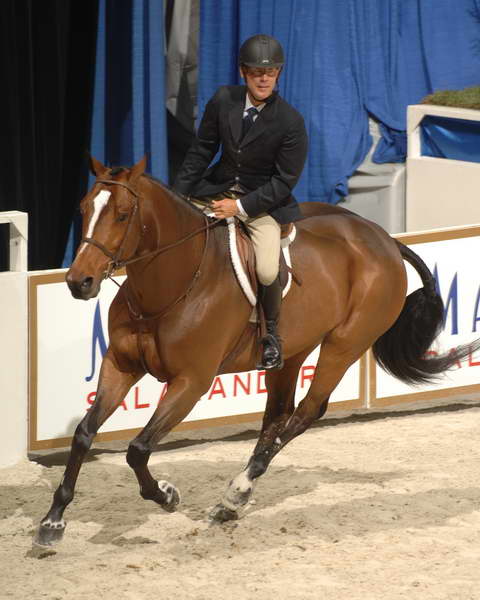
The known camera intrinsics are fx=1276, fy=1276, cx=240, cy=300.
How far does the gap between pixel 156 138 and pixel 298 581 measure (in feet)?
17.0

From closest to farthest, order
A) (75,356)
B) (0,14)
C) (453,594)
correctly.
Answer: (453,594), (75,356), (0,14)

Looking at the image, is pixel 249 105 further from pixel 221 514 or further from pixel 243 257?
pixel 221 514

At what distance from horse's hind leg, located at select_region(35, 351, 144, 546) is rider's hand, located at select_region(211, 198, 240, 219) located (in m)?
0.85

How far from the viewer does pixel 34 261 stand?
9.91 metres

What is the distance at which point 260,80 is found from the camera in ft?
19.4

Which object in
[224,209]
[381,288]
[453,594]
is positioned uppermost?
[224,209]

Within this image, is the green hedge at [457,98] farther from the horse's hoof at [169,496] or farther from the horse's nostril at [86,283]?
the horse's nostril at [86,283]

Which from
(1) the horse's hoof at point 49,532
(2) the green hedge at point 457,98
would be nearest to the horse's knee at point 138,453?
(1) the horse's hoof at point 49,532

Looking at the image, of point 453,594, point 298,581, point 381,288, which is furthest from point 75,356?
point 453,594

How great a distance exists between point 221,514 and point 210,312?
113cm

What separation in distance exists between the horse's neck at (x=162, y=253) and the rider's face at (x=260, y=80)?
623 millimetres

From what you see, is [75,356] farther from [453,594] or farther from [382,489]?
[453,594]

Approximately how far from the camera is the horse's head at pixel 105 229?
5.28 m

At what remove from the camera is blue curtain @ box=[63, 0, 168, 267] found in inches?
388
